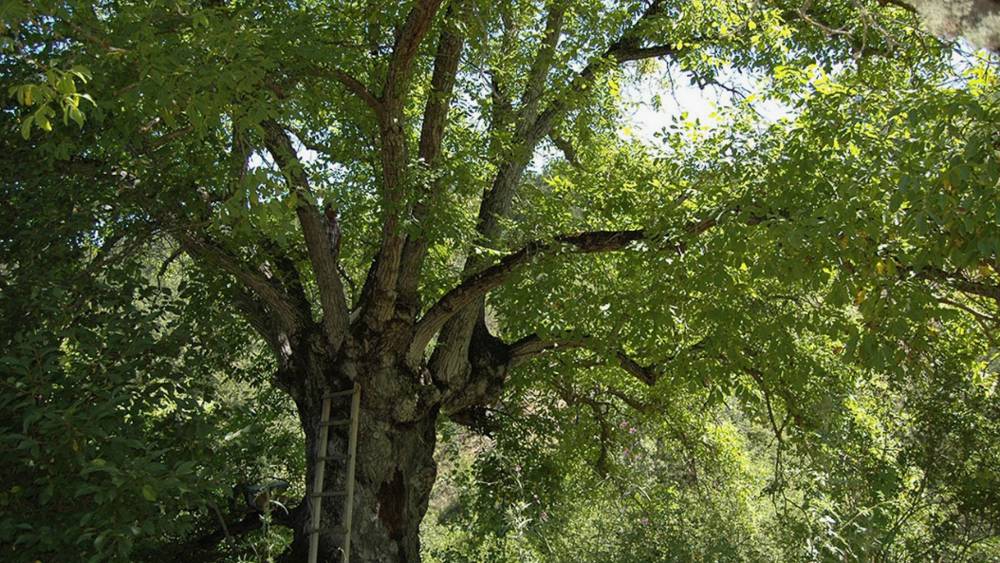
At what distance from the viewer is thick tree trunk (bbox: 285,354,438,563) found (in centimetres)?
688

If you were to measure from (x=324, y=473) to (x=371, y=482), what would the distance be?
1.30ft

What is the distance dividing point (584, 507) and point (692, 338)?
12.0 feet

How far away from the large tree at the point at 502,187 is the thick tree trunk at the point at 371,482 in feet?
0.07

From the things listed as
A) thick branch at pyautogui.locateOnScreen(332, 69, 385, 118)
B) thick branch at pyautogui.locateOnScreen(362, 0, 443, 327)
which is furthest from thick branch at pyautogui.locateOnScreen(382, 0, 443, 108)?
thick branch at pyautogui.locateOnScreen(332, 69, 385, 118)

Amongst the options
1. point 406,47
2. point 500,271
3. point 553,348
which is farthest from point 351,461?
point 406,47

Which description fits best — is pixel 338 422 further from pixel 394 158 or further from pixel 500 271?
pixel 394 158

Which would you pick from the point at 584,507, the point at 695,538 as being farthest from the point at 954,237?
the point at 584,507

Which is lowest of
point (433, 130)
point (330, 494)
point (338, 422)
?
point (330, 494)

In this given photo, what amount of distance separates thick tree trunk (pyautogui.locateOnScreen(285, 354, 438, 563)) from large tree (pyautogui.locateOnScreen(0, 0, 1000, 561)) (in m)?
0.02

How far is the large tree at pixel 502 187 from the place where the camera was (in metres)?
4.53

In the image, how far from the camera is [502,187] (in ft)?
25.7

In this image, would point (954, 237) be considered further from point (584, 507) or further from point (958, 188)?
point (584, 507)

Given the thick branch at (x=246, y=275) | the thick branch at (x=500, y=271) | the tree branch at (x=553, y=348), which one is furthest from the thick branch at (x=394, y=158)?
the tree branch at (x=553, y=348)

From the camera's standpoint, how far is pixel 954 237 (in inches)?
164
